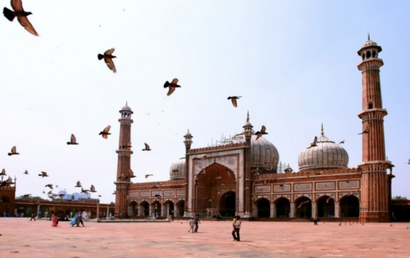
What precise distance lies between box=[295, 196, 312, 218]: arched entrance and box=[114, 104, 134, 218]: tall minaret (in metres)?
18.8

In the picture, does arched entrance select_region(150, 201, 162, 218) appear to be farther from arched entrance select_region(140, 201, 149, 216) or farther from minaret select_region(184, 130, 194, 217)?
minaret select_region(184, 130, 194, 217)

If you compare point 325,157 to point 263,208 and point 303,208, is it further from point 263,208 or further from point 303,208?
point 263,208

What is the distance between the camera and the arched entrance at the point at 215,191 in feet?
135

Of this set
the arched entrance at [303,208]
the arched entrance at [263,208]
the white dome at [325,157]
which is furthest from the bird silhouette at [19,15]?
the white dome at [325,157]

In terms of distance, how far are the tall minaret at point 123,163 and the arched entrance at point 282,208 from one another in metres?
16.5

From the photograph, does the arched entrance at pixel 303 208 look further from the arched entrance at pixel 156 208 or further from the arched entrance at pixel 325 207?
the arched entrance at pixel 156 208

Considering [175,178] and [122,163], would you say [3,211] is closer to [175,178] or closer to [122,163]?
[122,163]

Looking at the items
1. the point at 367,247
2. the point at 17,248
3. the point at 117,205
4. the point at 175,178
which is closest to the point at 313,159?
the point at 175,178

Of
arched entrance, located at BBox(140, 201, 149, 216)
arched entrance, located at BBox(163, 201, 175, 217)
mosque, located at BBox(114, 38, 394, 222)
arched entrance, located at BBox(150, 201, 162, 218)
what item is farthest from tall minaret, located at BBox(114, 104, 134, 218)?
arched entrance, located at BBox(163, 201, 175, 217)

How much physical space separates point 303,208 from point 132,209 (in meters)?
20.4

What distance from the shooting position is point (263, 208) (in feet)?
125

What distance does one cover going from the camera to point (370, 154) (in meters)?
30.4

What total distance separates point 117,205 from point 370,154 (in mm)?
27694

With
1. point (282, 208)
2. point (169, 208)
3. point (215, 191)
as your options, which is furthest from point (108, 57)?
point (169, 208)
